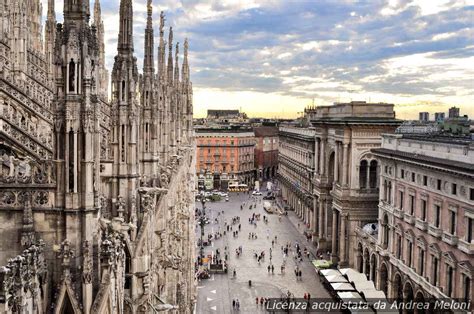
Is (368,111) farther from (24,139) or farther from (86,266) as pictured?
(86,266)

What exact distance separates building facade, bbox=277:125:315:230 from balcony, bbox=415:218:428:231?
30.5 metres

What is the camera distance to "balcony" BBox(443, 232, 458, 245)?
32062 mm

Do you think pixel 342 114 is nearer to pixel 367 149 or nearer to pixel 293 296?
pixel 367 149

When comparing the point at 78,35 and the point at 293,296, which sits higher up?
the point at 78,35

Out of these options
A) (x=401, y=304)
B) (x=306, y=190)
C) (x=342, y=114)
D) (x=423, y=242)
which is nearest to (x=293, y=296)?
(x=401, y=304)

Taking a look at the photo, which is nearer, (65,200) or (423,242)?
(65,200)

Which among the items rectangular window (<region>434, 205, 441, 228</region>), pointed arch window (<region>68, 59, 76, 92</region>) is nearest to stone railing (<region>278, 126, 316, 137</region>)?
rectangular window (<region>434, 205, 441, 228</region>)

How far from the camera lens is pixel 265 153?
141 metres

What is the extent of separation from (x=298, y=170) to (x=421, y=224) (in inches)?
1903

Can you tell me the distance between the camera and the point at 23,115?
23000mm

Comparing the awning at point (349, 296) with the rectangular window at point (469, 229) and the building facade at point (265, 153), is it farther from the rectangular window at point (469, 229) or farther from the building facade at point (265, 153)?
the building facade at point (265, 153)

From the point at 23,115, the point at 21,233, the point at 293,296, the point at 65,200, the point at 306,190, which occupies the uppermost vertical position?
the point at 23,115

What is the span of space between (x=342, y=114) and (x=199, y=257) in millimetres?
21376

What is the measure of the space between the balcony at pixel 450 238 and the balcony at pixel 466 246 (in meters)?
0.50
